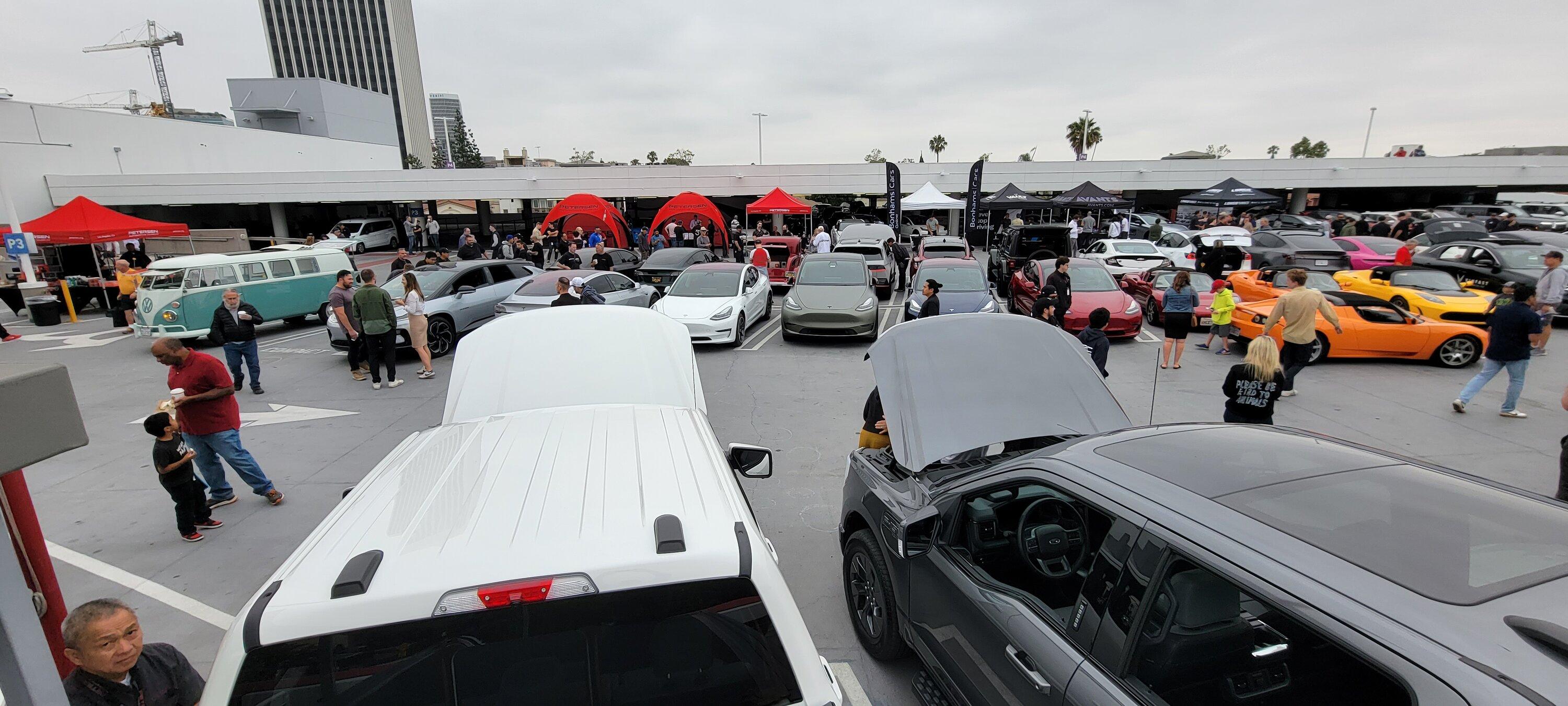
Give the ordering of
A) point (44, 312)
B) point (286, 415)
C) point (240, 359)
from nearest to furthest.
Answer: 1. point (286, 415)
2. point (240, 359)
3. point (44, 312)

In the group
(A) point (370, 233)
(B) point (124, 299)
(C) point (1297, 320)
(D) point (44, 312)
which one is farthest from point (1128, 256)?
(A) point (370, 233)

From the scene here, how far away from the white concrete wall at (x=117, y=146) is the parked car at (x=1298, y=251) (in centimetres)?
3413

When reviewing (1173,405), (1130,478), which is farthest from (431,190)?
(1130,478)

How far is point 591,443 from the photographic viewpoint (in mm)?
2938

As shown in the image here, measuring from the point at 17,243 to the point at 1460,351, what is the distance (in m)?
31.0

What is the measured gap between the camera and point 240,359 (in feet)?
29.6

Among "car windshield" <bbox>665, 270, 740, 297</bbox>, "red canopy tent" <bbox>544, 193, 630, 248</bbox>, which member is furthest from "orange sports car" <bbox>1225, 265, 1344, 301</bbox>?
"red canopy tent" <bbox>544, 193, 630, 248</bbox>

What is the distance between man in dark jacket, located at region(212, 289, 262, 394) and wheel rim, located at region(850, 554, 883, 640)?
8.96 metres

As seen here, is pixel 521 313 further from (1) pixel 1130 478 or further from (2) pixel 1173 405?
(2) pixel 1173 405

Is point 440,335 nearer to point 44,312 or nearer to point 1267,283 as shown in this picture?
point 44,312

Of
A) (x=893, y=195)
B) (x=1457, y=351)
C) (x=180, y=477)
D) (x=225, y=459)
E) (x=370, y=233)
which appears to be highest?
(x=893, y=195)

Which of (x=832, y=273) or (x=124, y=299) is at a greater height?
(x=832, y=273)

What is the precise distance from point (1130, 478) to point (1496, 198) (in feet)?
151

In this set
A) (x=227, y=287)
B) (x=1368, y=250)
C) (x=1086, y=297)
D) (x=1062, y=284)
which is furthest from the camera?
(x=1368, y=250)
